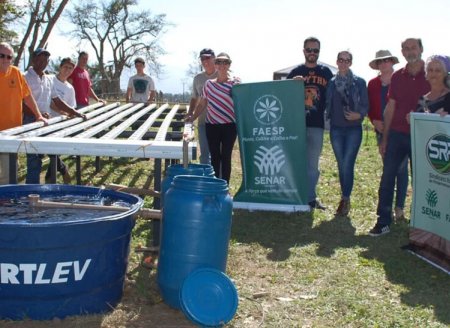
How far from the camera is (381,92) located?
6.87m

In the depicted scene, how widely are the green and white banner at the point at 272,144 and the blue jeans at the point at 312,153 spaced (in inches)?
8.4

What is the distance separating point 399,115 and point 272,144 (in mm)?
1570

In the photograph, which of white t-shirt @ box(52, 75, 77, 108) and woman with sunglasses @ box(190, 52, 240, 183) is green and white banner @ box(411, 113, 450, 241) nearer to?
woman with sunglasses @ box(190, 52, 240, 183)

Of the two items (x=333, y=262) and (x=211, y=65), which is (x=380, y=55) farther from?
(x=333, y=262)

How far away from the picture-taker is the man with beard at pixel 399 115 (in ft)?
18.0

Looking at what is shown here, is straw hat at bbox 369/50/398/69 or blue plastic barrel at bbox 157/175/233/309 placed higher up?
straw hat at bbox 369/50/398/69

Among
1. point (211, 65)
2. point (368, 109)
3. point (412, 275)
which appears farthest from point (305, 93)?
point (412, 275)

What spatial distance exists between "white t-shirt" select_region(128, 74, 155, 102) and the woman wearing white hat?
5044 millimetres

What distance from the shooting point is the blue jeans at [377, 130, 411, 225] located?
5734mm

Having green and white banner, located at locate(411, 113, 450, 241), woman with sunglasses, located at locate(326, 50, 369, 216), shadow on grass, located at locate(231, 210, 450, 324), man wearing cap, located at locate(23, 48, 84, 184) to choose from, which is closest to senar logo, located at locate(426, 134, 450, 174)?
green and white banner, located at locate(411, 113, 450, 241)

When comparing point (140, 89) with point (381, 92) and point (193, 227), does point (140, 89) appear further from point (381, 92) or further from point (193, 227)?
point (193, 227)

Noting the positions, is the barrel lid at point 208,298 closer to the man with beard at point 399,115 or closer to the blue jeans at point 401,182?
the man with beard at point 399,115

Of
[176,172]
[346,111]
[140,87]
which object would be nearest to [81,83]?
[140,87]

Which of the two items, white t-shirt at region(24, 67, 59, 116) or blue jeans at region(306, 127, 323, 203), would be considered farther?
white t-shirt at region(24, 67, 59, 116)
